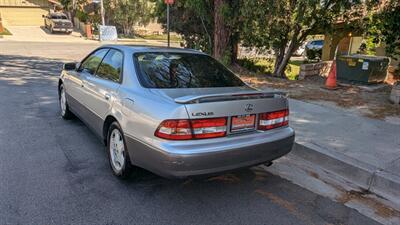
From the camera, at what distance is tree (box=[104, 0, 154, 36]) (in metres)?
34.3

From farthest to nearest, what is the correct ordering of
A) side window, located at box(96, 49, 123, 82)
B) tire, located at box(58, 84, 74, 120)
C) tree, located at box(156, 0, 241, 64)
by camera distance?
tree, located at box(156, 0, 241, 64), tire, located at box(58, 84, 74, 120), side window, located at box(96, 49, 123, 82)

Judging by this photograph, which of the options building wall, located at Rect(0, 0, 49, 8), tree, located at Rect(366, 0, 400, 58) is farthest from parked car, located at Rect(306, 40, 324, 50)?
building wall, located at Rect(0, 0, 49, 8)

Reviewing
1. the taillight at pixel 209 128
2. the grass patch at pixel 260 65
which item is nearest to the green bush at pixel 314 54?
the grass patch at pixel 260 65

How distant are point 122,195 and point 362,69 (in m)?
8.84

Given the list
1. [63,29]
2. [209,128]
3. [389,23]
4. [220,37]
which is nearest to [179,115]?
[209,128]

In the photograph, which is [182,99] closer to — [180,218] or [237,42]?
[180,218]

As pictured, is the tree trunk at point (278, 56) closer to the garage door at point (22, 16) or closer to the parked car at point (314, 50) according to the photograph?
the parked car at point (314, 50)

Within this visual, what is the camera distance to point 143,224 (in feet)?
10.0

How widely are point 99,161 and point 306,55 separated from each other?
2166 centimetres

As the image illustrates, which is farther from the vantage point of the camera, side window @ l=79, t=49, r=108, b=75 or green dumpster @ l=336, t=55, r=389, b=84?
green dumpster @ l=336, t=55, r=389, b=84

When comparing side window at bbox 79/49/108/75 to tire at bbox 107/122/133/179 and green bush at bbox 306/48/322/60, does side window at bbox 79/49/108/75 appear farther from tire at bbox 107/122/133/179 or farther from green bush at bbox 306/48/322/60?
green bush at bbox 306/48/322/60

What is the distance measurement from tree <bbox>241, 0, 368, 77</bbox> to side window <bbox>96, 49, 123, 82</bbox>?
20.6 ft

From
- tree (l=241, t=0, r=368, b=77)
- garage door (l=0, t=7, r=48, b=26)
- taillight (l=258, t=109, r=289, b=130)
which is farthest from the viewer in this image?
garage door (l=0, t=7, r=48, b=26)

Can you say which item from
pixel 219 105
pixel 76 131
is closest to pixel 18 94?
pixel 76 131
